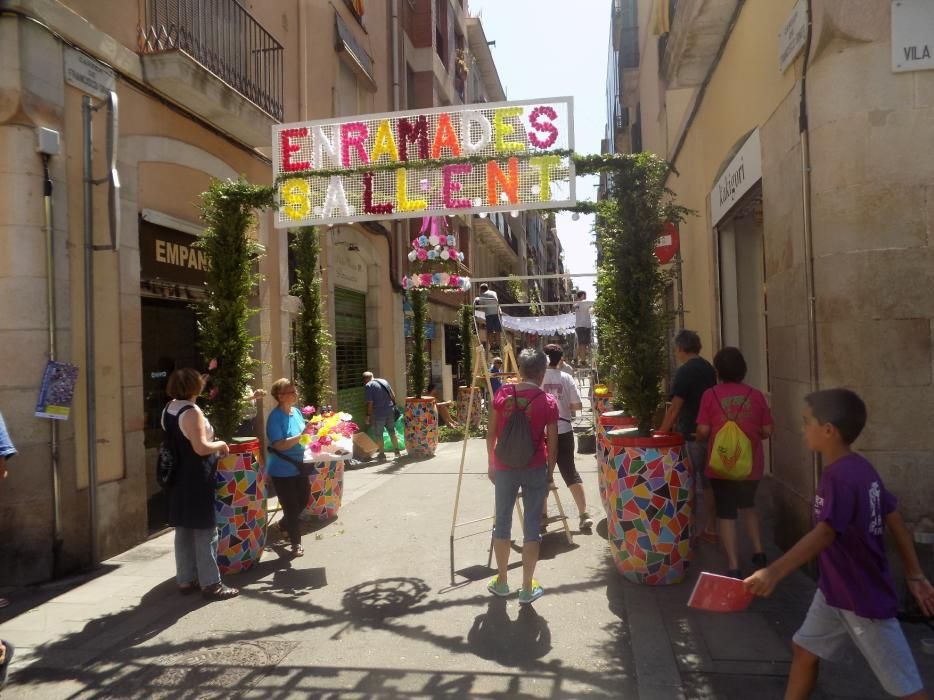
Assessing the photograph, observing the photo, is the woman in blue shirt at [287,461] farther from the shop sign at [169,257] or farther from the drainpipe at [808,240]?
the drainpipe at [808,240]

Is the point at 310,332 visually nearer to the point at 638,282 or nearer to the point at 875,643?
the point at 638,282

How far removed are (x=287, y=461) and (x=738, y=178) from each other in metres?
5.18

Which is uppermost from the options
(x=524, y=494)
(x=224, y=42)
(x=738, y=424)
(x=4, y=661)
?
(x=224, y=42)

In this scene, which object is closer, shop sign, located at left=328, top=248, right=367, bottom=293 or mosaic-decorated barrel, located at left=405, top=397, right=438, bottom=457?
mosaic-decorated barrel, located at left=405, top=397, right=438, bottom=457

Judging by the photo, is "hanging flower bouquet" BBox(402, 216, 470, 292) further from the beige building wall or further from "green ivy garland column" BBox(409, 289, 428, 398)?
the beige building wall

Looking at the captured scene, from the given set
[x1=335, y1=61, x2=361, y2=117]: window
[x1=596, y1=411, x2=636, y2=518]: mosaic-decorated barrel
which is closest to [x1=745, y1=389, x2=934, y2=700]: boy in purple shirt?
[x1=596, y1=411, x2=636, y2=518]: mosaic-decorated barrel

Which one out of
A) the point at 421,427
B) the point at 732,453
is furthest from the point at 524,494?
the point at 421,427

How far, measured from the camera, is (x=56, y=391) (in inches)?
225

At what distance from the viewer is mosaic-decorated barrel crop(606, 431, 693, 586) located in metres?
4.94

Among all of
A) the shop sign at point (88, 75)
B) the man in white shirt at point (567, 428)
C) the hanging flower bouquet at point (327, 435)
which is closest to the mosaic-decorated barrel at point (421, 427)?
the man in white shirt at point (567, 428)

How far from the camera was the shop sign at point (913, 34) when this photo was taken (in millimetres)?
4406

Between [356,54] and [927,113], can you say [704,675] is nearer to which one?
[927,113]

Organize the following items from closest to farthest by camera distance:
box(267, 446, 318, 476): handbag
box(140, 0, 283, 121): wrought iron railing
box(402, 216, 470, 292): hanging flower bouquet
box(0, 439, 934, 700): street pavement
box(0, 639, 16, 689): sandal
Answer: box(0, 639, 16, 689): sandal
box(0, 439, 934, 700): street pavement
box(267, 446, 318, 476): handbag
box(140, 0, 283, 121): wrought iron railing
box(402, 216, 470, 292): hanging flower bouquet

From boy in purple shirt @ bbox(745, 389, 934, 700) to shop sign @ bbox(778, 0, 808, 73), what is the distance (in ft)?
10.7
